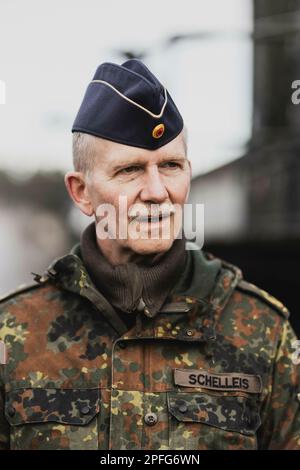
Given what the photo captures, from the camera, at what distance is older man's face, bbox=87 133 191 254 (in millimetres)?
2248

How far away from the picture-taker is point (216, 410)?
92.7 inches

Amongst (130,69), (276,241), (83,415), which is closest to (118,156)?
(130,69)

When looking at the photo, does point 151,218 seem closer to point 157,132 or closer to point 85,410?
point 157,132

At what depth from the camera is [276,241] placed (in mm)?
6289

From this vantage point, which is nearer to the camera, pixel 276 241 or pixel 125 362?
pixel 125 362

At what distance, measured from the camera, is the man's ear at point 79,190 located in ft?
7.91

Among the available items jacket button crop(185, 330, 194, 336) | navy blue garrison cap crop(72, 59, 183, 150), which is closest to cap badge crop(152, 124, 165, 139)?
navy blue garrison cap crop(72, 59, 183, 150)

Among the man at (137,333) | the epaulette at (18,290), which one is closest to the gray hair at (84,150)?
the man at (137,333)

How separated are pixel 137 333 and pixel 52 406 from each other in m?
0.37

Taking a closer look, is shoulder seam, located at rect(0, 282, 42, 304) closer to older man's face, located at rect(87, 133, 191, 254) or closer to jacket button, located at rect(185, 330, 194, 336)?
older man's face, located at rect(87, 133, 191, 254)

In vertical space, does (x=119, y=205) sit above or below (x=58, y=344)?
above

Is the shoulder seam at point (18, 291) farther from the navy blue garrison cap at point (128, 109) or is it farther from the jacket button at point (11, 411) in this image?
the navy blue garrison cap at point (128, 109)
